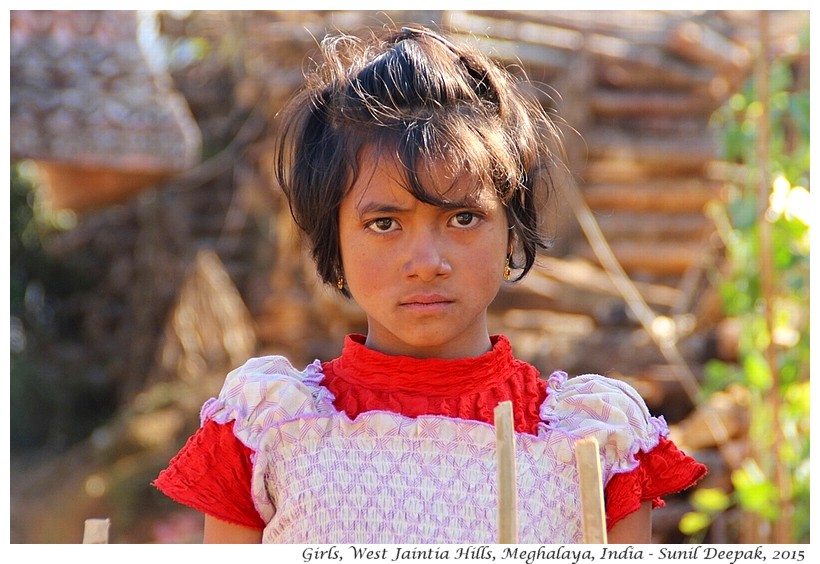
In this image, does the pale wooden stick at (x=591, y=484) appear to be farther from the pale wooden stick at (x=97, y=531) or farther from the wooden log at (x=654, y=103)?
the wooden log at (x=654, y=103)

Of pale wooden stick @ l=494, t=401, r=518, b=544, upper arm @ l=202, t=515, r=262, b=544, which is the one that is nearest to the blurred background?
upper arm @ l=202, t=515, r=262, b=544

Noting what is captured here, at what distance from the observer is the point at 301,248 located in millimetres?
2307

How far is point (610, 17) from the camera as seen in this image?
3783 mm

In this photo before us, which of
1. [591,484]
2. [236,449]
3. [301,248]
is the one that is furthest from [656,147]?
[591,484]

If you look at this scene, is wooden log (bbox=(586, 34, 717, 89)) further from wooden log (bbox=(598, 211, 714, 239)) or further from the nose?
the nose

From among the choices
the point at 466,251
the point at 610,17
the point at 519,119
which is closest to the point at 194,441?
the point at 466,251

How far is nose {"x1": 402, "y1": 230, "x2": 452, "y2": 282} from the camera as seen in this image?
1160 mm

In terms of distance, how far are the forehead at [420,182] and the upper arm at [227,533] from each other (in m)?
0.42

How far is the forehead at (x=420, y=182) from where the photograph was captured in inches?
45.9

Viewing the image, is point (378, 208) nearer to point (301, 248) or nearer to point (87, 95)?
point (301, 248)

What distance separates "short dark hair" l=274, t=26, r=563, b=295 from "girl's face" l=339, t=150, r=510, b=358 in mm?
20

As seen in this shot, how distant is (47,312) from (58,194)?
45.1 inches

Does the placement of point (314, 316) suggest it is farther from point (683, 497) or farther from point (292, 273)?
point (683, 497)

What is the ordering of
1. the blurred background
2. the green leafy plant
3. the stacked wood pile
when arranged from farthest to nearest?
the stacked wood pile → the blurred background → the green leafy plant
